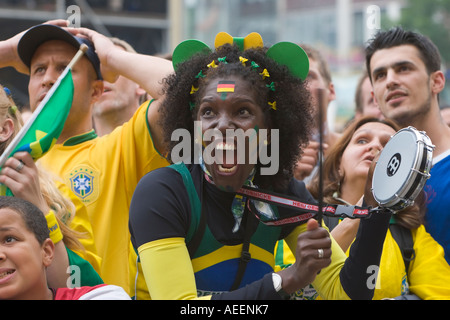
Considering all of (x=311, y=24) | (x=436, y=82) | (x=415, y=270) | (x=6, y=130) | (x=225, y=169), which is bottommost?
(x=415, y=270)

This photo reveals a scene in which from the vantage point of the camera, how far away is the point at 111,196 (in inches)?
136

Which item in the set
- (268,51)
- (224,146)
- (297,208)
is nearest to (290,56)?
(268,51)

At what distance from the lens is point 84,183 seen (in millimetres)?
3471

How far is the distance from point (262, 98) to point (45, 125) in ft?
3.06

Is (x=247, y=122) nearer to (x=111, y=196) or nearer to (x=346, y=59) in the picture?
(x=111, y=196)

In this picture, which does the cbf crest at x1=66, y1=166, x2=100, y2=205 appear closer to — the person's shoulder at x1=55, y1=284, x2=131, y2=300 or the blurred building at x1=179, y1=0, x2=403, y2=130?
the person's shoulder at x1=55, y1=284, x2=131, y2=300

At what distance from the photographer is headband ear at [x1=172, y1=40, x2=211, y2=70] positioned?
2994mm

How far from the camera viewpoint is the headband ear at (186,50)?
118 inches

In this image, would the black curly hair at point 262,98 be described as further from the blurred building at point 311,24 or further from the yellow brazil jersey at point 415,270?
the blurred building at point 311,24

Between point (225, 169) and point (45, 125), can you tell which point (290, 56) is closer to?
point (225, 169)

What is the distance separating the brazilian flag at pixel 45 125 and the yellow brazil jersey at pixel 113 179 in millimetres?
528

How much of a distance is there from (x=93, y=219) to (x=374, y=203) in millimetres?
1503
